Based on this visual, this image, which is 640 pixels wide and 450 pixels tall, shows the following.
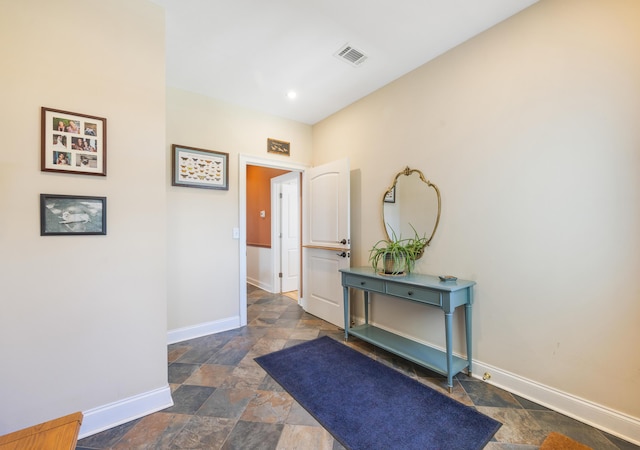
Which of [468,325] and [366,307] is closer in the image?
[468,325]

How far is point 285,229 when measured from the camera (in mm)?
4867

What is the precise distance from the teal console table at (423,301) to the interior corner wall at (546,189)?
132mm

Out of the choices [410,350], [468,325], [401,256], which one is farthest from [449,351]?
[401,256]

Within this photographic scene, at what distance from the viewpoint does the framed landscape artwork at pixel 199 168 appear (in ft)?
9.68

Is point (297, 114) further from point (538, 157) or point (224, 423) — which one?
point (224, 423)

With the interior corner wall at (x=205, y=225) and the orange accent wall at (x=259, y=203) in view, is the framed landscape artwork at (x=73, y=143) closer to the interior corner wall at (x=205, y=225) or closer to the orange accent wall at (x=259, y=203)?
the interior corner wall at (x=205, y=225)

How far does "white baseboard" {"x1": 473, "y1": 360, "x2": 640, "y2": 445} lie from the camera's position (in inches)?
61.1

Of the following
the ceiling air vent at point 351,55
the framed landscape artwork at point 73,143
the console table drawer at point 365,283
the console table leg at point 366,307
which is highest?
the ceiling air vent at point 351,55

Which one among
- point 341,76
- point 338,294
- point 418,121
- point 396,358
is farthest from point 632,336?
point 341,76

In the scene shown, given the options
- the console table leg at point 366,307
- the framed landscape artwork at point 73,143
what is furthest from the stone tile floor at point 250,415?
the framed landscape artwork at point 73,143

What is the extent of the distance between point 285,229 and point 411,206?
8.70ft

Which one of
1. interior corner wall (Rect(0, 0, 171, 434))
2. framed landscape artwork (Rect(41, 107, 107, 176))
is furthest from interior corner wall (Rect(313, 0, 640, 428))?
framed landscape artwork (Rect(41, 107, 107, 176))

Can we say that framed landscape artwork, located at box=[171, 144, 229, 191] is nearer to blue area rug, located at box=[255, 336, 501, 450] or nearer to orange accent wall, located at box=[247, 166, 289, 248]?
orange accent wall, located at box=[247, 166, 289, 248]

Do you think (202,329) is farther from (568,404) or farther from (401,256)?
(568,404)
